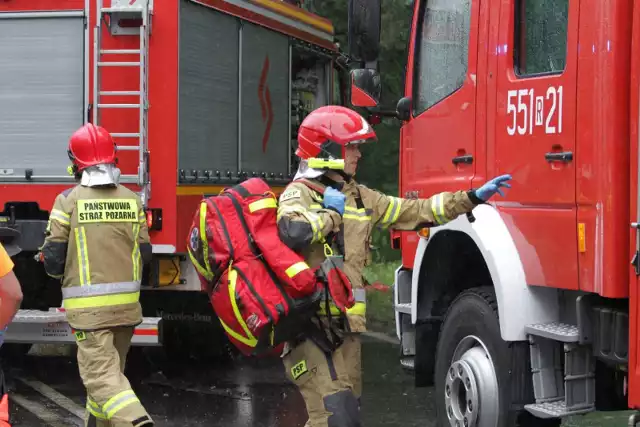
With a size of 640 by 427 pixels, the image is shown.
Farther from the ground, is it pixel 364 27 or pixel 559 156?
pixel 364 27

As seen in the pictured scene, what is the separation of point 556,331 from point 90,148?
2548mm

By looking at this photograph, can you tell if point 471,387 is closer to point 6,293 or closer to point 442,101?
point 442,101

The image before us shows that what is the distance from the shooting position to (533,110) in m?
5.24

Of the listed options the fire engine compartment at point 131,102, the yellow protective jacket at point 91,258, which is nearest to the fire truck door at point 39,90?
the fire engine compartment at point 131,102

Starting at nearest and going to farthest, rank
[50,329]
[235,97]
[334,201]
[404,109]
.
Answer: [334,201], [404,109], [50,329], [235,97]

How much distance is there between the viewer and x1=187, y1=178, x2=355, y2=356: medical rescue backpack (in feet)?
15.8

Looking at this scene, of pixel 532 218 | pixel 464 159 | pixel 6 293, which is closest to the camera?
pixel 6 293

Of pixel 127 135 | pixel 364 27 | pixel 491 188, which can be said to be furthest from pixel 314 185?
pixel 127 135

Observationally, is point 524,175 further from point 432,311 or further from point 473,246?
point 432,311

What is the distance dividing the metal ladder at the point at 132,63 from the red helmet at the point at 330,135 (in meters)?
2.81

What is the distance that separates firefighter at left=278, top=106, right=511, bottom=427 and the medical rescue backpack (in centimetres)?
9

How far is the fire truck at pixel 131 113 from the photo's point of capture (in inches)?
310

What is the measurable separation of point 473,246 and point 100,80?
10.8 ft

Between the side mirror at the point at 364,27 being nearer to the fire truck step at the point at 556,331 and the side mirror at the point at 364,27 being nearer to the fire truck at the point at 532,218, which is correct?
the fire truck at the point at 532,218
